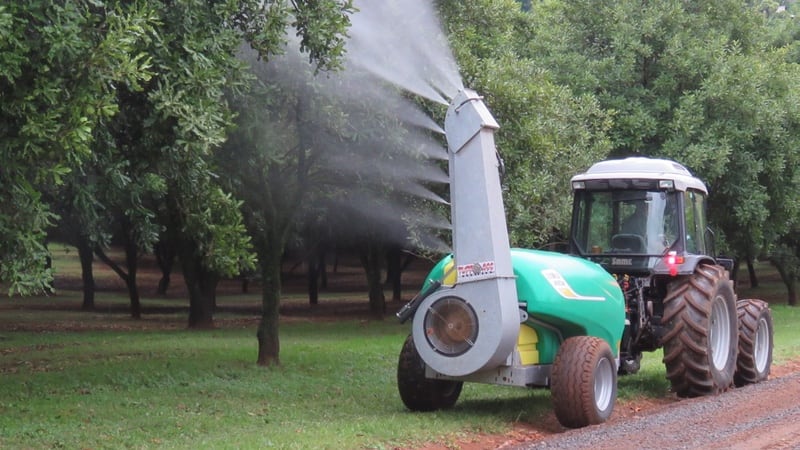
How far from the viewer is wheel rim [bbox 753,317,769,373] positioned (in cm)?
1503

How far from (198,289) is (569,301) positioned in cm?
1870

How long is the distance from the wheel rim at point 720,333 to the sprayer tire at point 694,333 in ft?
0.25

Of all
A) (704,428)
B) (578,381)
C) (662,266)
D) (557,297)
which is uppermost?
(662,266)

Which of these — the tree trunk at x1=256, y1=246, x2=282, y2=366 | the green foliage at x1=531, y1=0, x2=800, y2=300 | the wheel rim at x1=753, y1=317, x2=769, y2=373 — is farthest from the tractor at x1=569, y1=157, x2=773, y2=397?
the green foliage at x1=531, y1=0, x2=800, y2=300

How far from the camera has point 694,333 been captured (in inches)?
492

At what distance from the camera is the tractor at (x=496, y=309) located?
10172 mm

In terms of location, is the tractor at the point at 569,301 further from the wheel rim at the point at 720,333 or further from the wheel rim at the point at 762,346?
the wheel rim at the point at 762,346

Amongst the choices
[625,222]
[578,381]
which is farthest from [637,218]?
[578,381]

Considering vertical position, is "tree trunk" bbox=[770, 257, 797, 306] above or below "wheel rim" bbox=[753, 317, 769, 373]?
above

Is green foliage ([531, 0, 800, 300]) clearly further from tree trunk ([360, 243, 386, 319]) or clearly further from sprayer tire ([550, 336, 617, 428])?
sprayer tire ([550, 336, 617, 428])

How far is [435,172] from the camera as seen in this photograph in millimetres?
15781

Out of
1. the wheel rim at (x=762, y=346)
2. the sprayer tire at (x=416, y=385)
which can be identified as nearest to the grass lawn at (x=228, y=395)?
the sprayer tire at (x=416, y=385)

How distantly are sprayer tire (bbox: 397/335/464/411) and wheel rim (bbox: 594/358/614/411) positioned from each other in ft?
5.42

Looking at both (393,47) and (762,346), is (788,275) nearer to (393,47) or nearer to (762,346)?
(762,346)
